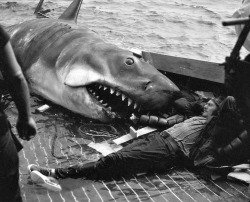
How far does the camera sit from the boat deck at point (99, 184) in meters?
3.66

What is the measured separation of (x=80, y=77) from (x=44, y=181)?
1.85m

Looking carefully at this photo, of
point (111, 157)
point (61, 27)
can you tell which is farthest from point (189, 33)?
point (111, 157)

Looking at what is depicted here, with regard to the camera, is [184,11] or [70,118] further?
[184,11]

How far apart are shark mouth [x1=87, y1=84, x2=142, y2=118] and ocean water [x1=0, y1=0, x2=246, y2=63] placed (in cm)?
548

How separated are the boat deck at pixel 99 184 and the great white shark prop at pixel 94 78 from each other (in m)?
0.55

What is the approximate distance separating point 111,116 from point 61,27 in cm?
211

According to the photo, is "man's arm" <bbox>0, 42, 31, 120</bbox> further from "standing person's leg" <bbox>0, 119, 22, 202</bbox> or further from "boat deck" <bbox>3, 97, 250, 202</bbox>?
"boat deck" <bbox>3, 97, 250, 202</bbox>

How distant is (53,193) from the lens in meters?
3.62

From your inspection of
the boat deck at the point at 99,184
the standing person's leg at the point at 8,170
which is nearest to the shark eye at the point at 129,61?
the boat deck at the point at 99,184

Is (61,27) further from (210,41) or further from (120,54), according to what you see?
(210,41)

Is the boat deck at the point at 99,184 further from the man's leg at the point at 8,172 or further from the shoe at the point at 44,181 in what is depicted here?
the man's leg at the point at 8,172

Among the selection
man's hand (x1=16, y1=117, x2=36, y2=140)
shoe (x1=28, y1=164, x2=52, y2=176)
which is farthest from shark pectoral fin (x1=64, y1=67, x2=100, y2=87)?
man's hand (x1=16, y1=117, x2=36, y2=140)

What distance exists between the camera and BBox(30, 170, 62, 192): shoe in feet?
12.0

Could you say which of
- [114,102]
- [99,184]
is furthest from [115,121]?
[99,184]
